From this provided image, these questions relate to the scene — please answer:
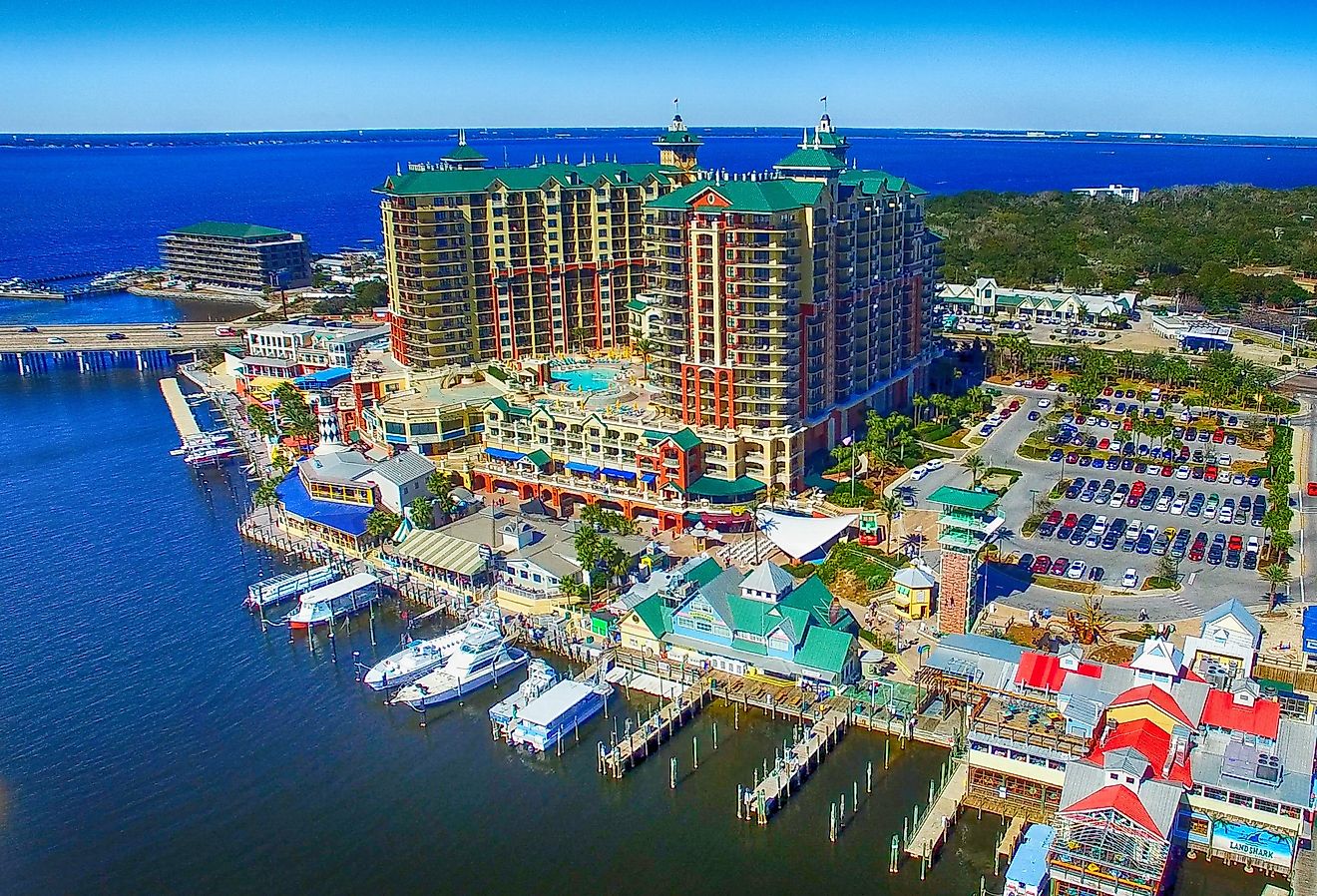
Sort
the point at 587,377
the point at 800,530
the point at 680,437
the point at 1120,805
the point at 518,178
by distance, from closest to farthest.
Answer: the point at 1120,805 < the point at 800,530 < the point at 680,437 < the point at 587,377 < the point at 518,178

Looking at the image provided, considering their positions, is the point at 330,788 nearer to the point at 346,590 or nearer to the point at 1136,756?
the point at 346,590

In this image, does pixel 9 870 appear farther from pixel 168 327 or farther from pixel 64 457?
pixel 168 327

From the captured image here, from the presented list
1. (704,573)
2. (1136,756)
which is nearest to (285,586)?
(704,573)

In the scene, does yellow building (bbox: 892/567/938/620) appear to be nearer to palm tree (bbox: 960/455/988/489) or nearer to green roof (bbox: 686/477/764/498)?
green roof (bbox: 686/477/764/498)

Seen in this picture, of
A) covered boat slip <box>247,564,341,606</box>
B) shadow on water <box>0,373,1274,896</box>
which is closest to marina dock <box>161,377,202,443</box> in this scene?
covered boat slip <box>247,564,341,606</box>

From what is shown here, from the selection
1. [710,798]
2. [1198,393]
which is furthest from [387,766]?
[1198,393]

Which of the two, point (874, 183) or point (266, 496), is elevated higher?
point (874, 183)

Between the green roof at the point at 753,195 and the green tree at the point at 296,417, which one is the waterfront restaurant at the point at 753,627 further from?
the green tree at the point at 296,417
